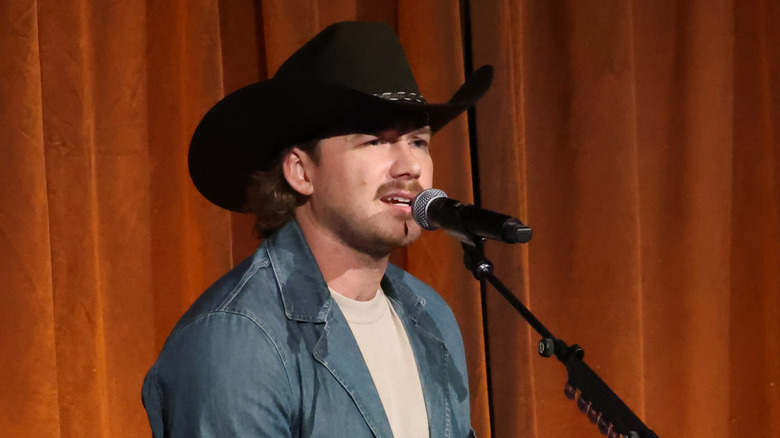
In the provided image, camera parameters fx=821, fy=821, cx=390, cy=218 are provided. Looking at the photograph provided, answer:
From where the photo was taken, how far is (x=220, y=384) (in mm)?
1244

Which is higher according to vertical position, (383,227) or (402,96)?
(402,96)

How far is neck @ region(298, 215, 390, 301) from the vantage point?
1509 millimetres

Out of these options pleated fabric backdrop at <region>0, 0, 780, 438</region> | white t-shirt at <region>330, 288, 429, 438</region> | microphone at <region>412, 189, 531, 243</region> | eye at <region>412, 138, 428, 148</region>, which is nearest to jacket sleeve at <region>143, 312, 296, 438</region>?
white t-shirt at <region>330, 288, 429, 438</region>

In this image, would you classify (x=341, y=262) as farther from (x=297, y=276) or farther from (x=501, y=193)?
(x=501, y=193)

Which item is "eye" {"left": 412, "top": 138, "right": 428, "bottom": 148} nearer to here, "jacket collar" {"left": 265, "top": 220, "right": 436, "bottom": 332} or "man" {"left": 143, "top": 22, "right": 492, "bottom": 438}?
"man" {"left": 143, "top": 22, "right": 492, "bottom": 438}

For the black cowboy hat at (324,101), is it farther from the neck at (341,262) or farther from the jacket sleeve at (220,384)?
the jacket sleeve at (220,384)

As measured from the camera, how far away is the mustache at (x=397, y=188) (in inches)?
56.6

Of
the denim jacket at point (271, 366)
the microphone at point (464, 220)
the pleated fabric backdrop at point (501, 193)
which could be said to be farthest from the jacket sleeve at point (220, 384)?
the pleated fabric backdrop at point (501, 193)

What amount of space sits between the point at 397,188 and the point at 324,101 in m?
0.20

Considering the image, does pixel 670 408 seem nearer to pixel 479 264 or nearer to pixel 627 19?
pixel 627 19

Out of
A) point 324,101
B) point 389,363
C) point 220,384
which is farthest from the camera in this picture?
point 389,363

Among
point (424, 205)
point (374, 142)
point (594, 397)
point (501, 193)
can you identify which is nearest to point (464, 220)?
point (424, 205)

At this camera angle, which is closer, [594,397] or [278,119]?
[594,397]

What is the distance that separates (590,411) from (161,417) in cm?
70
